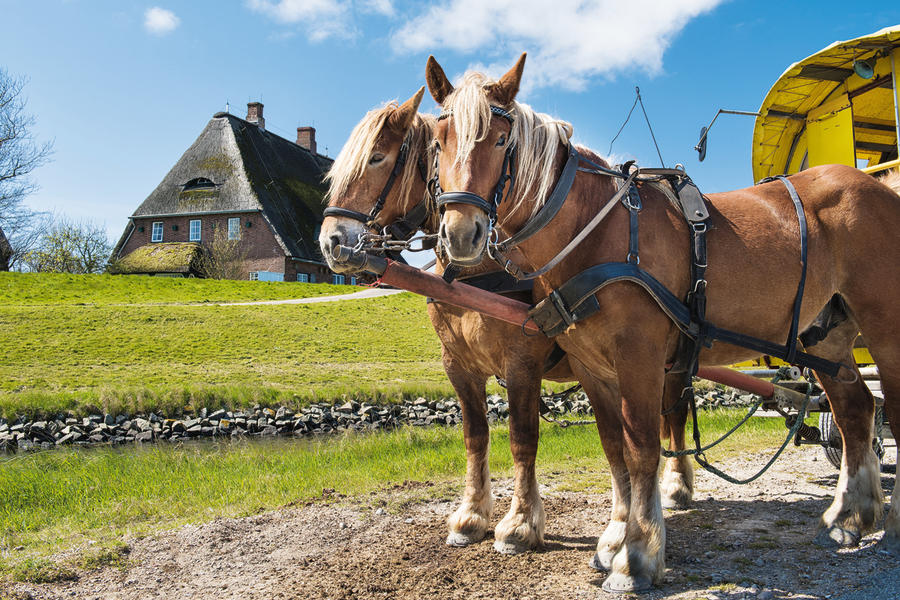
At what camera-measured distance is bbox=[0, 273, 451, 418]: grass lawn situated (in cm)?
1390

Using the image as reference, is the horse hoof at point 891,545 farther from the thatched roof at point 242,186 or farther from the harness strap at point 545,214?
the thatched roof at point 242,186

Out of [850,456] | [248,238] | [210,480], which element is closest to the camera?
[850,456]

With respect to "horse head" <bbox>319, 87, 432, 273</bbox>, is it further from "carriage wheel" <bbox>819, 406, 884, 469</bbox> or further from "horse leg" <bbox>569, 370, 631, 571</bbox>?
"carriage wheel" <bbox>819, 406, 884, 469</bbox>

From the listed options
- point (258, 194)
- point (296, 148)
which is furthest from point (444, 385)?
point (296, 148)

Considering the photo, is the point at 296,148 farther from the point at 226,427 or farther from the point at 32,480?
the point at 32,480

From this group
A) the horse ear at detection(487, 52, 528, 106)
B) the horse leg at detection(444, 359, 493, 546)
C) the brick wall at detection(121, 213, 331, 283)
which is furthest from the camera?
the brick wall at detection(121, 213, 331, 283)

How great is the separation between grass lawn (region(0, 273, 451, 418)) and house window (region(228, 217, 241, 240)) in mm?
13326

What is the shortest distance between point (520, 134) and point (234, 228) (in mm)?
41724

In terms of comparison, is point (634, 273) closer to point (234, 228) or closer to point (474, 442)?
point (474, 442)

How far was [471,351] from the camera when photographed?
14.7 feet

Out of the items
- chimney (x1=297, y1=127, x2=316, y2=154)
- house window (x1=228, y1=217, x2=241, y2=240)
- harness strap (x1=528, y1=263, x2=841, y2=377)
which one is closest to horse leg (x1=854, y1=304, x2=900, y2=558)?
harness strap (x1=528, y1=263, x2=841, y2=377)

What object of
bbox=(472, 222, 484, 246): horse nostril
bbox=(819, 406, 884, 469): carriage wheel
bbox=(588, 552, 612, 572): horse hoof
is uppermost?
bbox=(472, 222, 484, 246): horse nostril

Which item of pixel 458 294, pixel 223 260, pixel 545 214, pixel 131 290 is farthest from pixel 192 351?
pixel 223 260

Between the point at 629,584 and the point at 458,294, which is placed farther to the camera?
the point at 458,294
